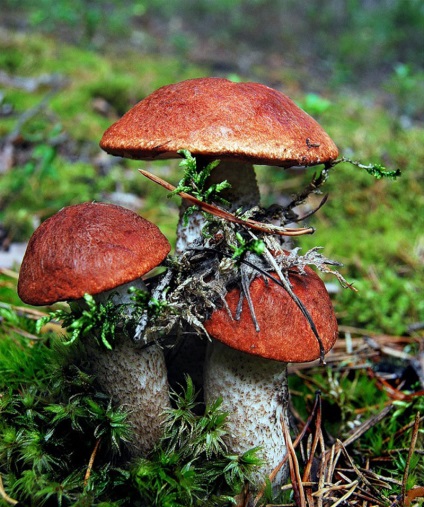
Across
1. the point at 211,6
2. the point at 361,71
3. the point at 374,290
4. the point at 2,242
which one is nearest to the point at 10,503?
the point at 2,242

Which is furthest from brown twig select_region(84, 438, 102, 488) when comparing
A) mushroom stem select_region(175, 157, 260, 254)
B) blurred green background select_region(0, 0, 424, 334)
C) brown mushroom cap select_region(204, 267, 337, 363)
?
blurred green background select_region(0, 0, 424, 334)

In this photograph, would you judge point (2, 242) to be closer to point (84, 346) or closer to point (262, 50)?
point (84, 346)

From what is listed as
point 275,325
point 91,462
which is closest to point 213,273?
point 275,325

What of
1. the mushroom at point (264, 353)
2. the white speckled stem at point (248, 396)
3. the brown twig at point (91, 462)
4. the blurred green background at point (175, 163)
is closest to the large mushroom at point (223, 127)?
the mushroom at point (264, 353)

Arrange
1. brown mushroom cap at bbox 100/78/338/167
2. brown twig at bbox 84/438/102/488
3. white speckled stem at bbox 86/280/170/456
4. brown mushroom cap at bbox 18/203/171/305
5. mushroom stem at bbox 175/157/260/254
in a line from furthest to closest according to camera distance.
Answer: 1. mushroom stem at bbox 175/157/260/254
2. white speckled stem at bbox 86/280/170/456
3. brown twig at bbox 84/438/102/488
4. brown mushroom cap at bbox 100/78/338/167
5. brown mushroom cap at bbox 18/203/171/305

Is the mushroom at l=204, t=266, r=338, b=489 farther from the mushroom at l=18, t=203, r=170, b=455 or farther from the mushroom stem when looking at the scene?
the mushroom stem

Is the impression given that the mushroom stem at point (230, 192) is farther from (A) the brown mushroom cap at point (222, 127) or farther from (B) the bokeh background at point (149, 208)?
(B) the bokeh background at point (149, 208)

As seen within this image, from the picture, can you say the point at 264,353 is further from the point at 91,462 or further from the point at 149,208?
the point at 149,208
